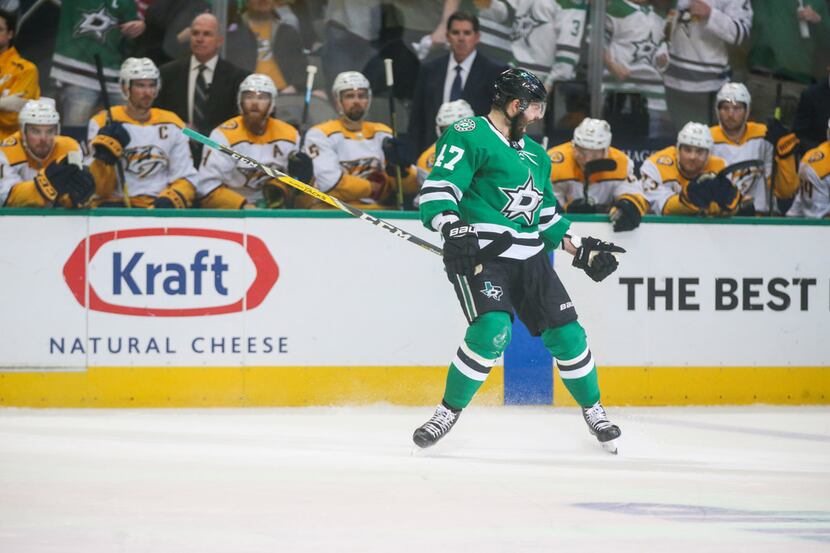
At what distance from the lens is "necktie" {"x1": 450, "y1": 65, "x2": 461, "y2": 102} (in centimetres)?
727

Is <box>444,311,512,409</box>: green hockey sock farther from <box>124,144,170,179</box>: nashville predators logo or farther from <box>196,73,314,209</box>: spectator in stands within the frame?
<box>124,144,170,179</box>: nashville predators logo

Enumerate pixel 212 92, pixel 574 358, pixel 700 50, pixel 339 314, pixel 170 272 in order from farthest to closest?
pixel 700 50 → pixel 212 92 → pixel 339 314 → pixel 170 272 → pixel 574 358

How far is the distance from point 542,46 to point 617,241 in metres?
1.53

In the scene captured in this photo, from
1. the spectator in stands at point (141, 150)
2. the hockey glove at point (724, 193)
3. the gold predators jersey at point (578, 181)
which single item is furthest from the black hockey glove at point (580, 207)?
the spectator in stands at point (141, 150)

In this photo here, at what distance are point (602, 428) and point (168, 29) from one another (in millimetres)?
3467

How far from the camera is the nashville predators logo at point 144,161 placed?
22.2 ft

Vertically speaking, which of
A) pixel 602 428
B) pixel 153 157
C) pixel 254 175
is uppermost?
pixel 153 157

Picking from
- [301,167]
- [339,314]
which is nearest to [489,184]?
[339,314]

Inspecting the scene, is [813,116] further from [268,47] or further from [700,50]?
[268,47]

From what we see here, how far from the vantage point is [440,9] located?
24.7 feet

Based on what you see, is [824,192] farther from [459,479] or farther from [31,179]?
[31,179]

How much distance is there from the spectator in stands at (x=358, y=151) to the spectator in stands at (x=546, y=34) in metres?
0.97

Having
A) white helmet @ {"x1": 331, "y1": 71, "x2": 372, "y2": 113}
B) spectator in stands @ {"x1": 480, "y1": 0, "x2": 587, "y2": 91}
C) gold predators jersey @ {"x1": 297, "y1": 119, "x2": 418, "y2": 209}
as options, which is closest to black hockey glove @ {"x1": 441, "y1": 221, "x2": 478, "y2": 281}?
gold predators jersey @ {"x1": 297, "y1": 119, "x2": 418, "y2": 209}

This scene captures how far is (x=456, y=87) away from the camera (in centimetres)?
729
